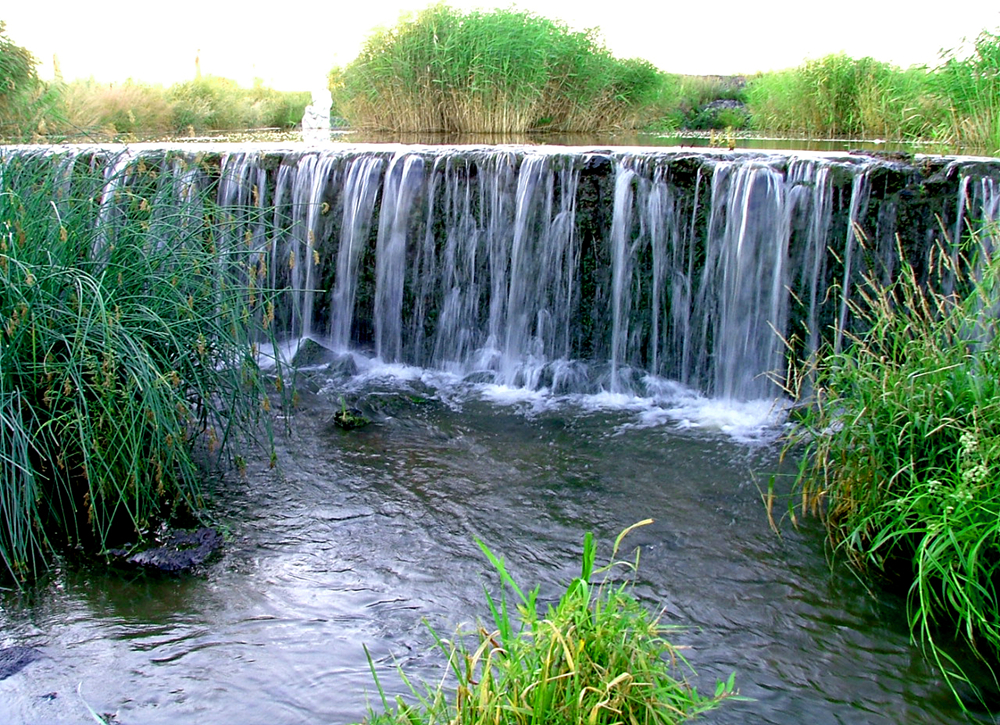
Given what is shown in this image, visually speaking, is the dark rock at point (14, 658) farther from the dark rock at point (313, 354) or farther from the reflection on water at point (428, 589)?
the dark rock at point (313, 354)

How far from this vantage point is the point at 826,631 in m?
3.38

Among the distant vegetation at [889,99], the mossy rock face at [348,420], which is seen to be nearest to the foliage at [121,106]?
the distant vegetation at [889,99]

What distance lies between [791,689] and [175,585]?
7.50 ft

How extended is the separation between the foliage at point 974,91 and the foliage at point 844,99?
4.68 ft

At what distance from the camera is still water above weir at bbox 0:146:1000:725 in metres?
3.11

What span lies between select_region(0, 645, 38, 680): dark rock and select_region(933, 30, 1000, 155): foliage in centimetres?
756

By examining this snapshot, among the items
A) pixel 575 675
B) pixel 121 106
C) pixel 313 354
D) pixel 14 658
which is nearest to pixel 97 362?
pixel 14 658

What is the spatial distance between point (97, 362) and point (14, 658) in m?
1.10

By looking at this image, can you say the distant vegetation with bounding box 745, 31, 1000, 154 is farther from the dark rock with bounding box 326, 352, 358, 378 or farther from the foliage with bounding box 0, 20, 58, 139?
the foliage with bounding box 0, 20, 58, 139

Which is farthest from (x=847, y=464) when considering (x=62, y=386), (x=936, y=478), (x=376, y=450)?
(x=62, y=386)

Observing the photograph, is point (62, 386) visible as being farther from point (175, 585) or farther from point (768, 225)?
point (768, 225)

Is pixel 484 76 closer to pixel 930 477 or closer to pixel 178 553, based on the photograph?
pixel 178 553

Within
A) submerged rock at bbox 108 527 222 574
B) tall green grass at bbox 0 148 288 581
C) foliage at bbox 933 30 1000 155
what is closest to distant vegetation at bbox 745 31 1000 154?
foliage at bbox 933 30 1000 155

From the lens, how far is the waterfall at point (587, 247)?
592cm
